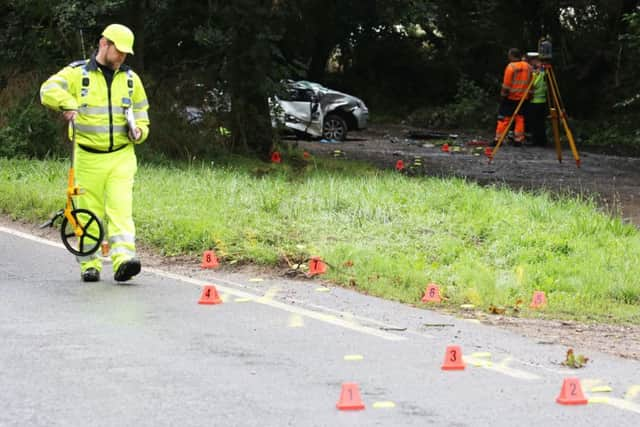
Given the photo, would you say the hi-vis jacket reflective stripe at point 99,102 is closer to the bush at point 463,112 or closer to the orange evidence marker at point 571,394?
the orange evidence marker at point 571,394

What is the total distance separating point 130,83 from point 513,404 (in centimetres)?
472

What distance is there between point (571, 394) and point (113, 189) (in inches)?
186

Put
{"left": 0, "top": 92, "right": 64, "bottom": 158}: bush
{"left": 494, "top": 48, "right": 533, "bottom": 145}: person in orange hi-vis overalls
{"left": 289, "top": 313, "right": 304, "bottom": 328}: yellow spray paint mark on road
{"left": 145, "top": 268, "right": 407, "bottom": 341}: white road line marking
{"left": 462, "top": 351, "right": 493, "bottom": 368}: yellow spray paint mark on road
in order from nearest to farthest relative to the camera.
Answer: {"left": 462, "top": 351, "right": 493, "bottom": 368}: yellow spray paint mark on road → {"left": 145, "top": 268, "right": 407, "bottom": 341}: white road line marking → {"left": 289, "top": 313, "right": 304, "bottom": 328}: yellow spray paint mark on road → {"left": 0, "top": 92, "right": 64, "bottom": 158}: bush → {"left": 494, "top": 48, "right": 533, "bottom": 145}: person in orange hi-vis overalls

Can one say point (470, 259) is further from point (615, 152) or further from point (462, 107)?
point (462, 107)

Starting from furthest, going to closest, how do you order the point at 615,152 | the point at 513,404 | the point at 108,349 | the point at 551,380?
the point at 615,152 < the point at 108,349 < the point at 551,380 < the point at 513,404

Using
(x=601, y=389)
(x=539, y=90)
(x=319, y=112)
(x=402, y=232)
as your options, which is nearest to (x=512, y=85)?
(x=539, y=90)

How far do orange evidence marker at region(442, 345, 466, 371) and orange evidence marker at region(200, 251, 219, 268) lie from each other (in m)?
4.15

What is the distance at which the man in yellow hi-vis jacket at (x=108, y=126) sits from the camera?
9875 mm

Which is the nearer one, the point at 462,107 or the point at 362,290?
the point at 362,290

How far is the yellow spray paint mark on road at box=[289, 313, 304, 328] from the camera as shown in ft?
28.2

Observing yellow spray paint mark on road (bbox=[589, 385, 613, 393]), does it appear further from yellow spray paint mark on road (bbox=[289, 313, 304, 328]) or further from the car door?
the car door

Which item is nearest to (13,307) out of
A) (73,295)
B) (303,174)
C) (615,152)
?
(73,295)

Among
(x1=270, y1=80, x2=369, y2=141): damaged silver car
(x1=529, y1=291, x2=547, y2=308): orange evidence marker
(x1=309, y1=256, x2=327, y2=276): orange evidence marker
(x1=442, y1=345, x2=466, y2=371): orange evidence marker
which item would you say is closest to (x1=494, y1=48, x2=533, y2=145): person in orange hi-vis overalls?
(x1=270, y1=80, x2=369, y2=141): damaged silver car

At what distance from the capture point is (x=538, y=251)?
11.7 meters
